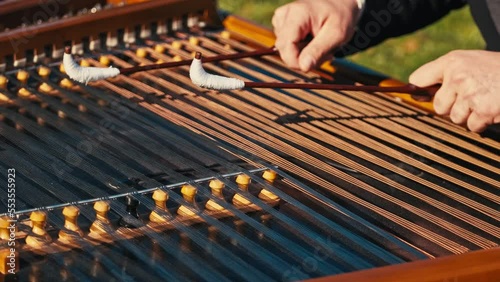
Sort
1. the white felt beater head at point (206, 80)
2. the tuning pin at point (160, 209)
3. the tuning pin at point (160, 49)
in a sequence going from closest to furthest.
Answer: the tuning pin at point (160, 209) < the white felt beater head at point (206, 80) < the tuning pin at point (160, 49)

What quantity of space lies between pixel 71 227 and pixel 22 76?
837 mm

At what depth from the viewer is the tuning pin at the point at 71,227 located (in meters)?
1.83

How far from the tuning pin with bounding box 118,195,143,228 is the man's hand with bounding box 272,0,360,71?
918 mm

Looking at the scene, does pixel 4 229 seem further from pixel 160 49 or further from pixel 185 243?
pixel 160 49

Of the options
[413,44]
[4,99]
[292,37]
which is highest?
[292,37]

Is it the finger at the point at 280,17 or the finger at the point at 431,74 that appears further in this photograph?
the finger at the point at 280,17

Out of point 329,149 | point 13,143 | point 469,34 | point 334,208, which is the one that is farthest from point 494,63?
point 469,34

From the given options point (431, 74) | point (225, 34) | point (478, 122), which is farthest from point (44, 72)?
point (478, 122)

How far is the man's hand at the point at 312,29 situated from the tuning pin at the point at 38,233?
1.08 m

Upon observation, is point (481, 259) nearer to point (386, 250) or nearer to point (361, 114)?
point (386, 250)

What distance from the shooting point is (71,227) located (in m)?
1.87

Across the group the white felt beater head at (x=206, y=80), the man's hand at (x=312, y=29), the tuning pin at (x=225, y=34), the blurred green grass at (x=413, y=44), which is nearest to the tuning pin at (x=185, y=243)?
the white felt beater head at (x=206, y=80)

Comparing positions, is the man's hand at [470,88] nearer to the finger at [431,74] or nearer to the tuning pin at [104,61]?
the finger at [431,74]

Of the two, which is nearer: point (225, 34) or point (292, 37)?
point (292, 37)
